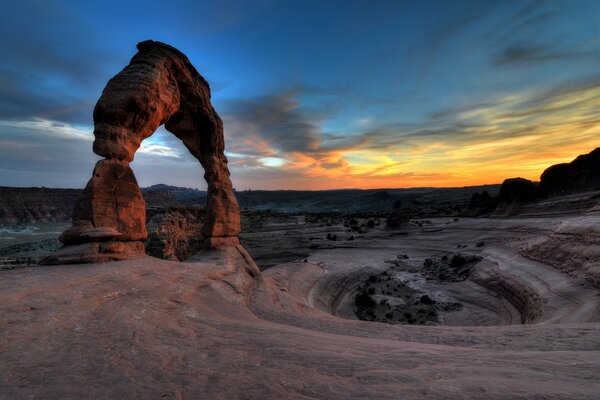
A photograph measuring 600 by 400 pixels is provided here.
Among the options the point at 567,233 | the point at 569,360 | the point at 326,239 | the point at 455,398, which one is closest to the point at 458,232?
the point at 326,239

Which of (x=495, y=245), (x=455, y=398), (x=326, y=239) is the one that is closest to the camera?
(x=455, y=398)

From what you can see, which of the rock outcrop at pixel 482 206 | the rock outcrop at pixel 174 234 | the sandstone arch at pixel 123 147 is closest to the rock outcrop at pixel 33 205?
the rock outcrop at pixel 174 234

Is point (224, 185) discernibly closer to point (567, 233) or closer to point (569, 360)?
point (569, 360)

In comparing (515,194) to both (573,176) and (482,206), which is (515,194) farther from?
(482,206)

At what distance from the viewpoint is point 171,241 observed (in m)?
15.9

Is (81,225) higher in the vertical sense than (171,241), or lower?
higher

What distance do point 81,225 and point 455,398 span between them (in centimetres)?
962

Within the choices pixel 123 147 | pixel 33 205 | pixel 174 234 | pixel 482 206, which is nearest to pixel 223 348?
pixel 123 147


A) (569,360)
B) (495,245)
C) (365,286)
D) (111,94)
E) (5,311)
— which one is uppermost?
(111,94)

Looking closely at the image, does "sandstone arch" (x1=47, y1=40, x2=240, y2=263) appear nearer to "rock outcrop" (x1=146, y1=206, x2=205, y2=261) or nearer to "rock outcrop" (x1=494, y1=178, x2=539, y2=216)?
"rock outcrop" (x1=146, y1=206, x2=205, y2=261)

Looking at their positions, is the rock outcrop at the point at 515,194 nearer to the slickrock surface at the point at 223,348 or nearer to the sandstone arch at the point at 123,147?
the slickrock surface at the point at 223,348

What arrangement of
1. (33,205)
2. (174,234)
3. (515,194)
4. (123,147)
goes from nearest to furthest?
(123,147) → (174,234) → (515,194) → (33,205)

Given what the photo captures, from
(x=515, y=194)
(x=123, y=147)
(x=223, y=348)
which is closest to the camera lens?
(x=223, y=348)

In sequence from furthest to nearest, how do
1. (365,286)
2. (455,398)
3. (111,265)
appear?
(365,286)
(111,265)
(455,398)
